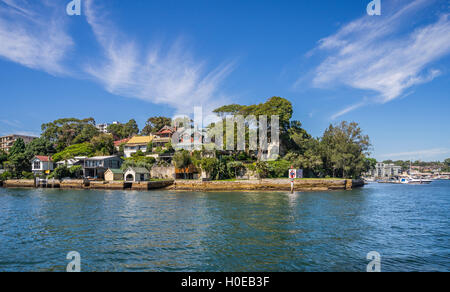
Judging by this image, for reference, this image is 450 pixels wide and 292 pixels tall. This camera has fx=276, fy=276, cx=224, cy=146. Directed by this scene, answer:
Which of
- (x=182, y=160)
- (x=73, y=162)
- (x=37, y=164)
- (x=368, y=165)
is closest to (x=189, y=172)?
(x=182, y=160)

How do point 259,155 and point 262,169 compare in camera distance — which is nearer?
point 262,169

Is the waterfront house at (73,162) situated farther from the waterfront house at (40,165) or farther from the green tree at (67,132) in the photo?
the green tree at (67,132)

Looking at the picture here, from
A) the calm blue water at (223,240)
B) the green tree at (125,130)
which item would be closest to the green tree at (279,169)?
the calm blue water at (223,240)

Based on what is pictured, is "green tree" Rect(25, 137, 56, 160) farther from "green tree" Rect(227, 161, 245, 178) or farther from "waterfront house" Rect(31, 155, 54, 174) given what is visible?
"green tree" Rect(227, 161, 245, 178)

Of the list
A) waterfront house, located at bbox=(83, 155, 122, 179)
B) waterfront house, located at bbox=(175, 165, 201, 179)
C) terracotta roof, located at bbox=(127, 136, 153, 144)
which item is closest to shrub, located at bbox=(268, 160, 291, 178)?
waterfront house, located at bbox=(175, 165, 201, 179)

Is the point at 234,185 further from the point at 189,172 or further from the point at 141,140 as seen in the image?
the point at 141,140

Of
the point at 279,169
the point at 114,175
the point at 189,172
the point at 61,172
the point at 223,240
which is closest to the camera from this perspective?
the point at 223,240

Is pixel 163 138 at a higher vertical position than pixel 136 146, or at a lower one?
higher

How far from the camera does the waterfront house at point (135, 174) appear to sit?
2175 inches

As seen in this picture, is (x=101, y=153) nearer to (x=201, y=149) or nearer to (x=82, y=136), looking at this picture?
(x=82, y=136)

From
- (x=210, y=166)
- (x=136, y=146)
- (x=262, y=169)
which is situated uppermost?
(x=136, y=146)

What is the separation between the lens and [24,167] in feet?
226

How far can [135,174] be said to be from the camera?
55.2 metres
